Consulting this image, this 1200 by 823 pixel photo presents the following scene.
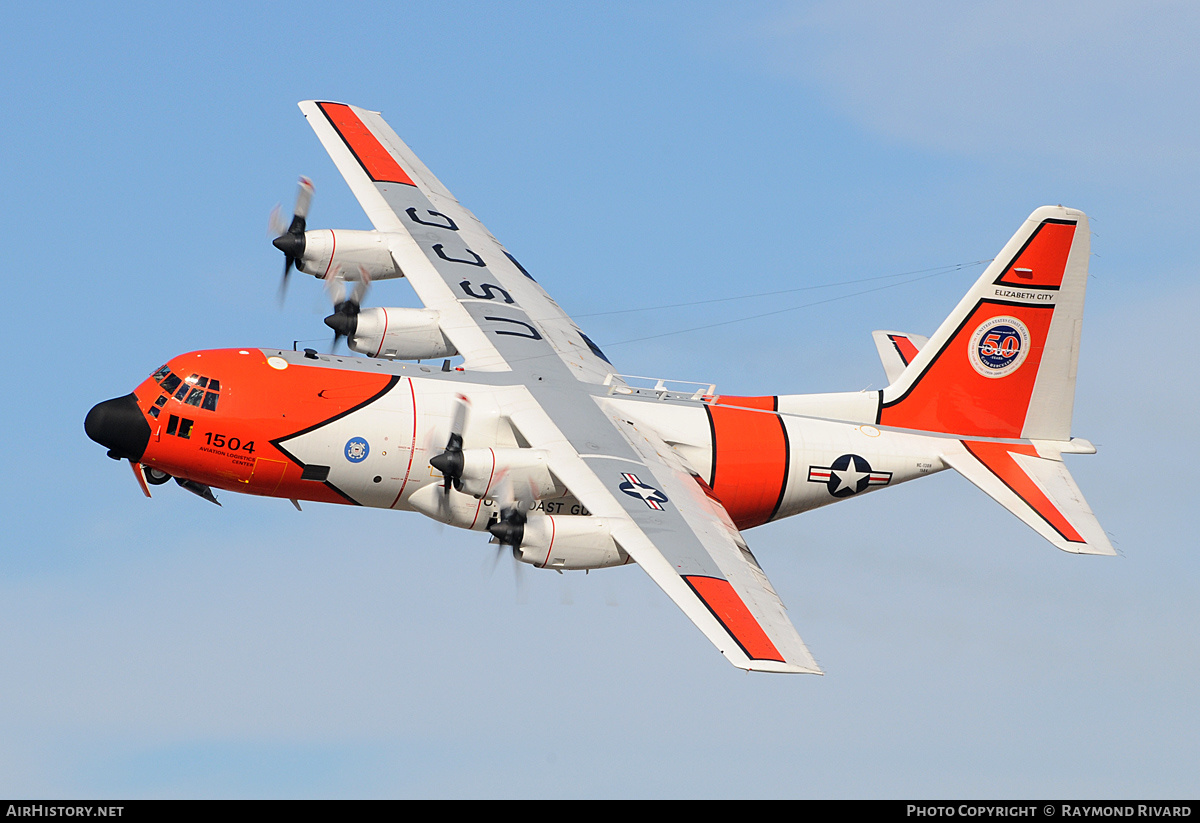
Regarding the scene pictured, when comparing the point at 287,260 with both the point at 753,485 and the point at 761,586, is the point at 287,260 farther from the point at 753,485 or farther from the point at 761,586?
the point at 761,586

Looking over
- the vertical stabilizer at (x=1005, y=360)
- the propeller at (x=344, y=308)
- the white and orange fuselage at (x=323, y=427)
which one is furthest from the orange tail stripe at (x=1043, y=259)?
the propeller at (x=344, y=308)

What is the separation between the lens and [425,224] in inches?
1752

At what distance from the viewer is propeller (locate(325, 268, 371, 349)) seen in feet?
133

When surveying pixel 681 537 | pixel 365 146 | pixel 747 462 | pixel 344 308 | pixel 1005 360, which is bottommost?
pixel 681 537

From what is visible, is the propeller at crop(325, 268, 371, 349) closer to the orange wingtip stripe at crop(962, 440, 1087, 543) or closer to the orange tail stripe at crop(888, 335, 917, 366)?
the orange tail stripe at crop(888, 335, 917, 366)

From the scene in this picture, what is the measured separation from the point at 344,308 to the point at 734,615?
582 inches

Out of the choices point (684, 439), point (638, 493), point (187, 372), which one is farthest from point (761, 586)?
point (187, 372)

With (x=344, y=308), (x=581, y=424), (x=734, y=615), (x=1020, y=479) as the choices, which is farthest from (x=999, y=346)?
(x=344, y=308)

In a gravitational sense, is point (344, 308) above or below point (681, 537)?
above

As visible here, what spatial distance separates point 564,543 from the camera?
33594 mm

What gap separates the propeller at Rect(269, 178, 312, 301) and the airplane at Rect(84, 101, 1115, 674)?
6cm

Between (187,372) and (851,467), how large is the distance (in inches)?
641

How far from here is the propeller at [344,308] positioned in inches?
1598

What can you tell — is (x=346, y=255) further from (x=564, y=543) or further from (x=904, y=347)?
(x=904, y=347)
